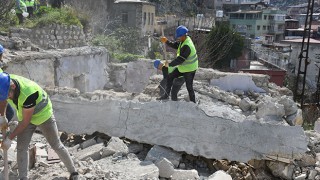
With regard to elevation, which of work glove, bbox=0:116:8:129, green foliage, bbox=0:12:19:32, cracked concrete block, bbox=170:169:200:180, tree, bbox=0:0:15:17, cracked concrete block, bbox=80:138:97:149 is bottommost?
cracked concrete block, bbox=170:169:200:180

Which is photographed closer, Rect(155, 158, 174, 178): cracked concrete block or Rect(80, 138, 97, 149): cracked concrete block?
Rect(155, 158, 174, 178): cracked concrete block

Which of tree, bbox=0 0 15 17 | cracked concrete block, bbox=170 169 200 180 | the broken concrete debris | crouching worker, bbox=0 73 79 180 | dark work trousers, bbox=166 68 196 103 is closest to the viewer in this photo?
crouching worker, bbox=0 73 79 180

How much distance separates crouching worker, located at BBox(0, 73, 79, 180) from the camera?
3.41 m

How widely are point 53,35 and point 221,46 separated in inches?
573

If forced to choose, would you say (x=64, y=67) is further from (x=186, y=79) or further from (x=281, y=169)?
(x=281, y=169)

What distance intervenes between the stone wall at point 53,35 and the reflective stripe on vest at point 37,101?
273 inches

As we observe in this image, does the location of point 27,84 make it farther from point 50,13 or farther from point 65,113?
point 50,13

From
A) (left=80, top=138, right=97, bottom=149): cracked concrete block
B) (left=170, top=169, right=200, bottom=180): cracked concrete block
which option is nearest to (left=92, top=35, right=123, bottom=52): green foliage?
(left=80, top=138, right=97, bottom=149): cracked concrete block

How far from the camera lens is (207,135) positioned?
5129 millimetres

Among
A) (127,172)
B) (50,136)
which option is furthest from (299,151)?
(50,136)

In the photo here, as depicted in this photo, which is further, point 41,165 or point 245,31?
point 245,31

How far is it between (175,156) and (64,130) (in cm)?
186

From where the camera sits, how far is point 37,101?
359cm

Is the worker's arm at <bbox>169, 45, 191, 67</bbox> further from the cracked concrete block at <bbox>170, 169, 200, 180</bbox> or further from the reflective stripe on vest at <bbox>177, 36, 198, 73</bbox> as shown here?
the cracked concrete block at <bbox>170, 169, 200, 180</bbox>
